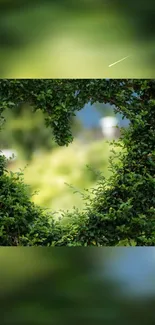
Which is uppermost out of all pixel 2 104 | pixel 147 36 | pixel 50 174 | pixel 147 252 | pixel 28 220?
Result: pixel 2 104

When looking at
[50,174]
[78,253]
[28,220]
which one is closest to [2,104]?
[50,174]

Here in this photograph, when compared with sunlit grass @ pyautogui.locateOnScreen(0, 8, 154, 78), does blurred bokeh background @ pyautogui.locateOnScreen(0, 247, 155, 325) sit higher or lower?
lower

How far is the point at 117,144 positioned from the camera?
4.94 m

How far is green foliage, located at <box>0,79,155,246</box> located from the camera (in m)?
4.93

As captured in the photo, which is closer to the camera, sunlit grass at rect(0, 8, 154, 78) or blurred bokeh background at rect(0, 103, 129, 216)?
sunlit grass at rect(0, 8, 154, 78)

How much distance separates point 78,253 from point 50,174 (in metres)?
0.79

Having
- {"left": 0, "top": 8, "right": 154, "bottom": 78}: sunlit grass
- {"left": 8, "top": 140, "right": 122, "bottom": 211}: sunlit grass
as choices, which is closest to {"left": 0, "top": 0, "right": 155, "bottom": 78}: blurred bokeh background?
{"left": 0, "top": 8, "right": 154, "bottom": 78}: sunlit grass

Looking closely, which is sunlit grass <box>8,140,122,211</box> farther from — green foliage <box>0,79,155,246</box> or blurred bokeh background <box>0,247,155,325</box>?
Answer: blurred bokeh background <box>0,247,155,325</box>

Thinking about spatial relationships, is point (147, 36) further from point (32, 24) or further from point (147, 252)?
point (147, 252)

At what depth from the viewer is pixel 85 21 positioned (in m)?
3.47

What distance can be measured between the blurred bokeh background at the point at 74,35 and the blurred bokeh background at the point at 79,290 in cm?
134

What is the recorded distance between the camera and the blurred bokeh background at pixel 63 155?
4.96 metres

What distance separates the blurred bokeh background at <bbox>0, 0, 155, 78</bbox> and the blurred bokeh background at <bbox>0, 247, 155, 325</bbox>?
134 centimetres

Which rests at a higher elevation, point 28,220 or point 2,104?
point 2,104
